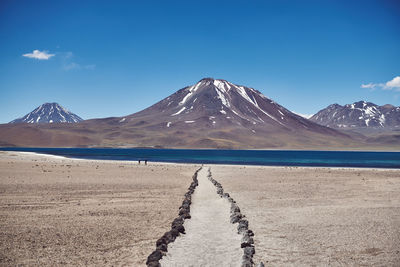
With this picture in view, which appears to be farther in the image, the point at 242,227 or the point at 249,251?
the point at 242,227

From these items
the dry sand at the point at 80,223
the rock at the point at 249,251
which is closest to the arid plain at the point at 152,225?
the dry sand at the point at 80,223

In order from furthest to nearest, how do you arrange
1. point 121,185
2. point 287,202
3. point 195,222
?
point 121,185 → point 287,202 → point 195,222

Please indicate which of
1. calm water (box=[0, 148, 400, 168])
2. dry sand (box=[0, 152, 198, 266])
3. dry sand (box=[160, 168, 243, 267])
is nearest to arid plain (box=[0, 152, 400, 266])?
dry sand (box=[0, 152, 198, 266])

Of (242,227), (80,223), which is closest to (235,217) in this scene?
(242,227)

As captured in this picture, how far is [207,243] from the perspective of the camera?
12000 mm

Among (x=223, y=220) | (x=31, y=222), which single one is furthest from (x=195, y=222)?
(x=31, y=222)

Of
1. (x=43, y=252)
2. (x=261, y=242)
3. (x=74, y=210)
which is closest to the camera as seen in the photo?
(x=43, y=252)

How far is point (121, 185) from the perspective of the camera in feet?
89.4

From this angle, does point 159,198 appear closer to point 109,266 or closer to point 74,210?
point 74,210

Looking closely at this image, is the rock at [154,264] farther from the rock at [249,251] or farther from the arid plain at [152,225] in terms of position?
the rock at [249,251]

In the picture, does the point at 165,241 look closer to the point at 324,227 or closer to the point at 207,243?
the point at 207,243

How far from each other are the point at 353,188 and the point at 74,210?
2244 centimetres

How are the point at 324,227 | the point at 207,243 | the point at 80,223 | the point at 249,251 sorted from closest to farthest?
the point at 249,251, the point at 207,243, the point at 80,223, the point at 324,227

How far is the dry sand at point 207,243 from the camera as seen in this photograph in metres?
10.2
